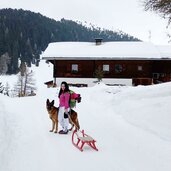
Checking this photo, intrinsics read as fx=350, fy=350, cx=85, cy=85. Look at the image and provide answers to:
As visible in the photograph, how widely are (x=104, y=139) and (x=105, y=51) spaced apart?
32020mm

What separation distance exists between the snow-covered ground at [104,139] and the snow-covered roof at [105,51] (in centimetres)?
2275

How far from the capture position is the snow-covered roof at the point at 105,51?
40.8m

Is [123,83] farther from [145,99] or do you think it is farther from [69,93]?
[69,93]

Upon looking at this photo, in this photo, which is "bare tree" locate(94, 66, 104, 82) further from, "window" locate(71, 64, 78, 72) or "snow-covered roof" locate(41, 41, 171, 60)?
"window" locate(71, 64, 78, 72)

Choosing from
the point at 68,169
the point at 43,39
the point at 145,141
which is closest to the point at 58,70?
the point at 145,141

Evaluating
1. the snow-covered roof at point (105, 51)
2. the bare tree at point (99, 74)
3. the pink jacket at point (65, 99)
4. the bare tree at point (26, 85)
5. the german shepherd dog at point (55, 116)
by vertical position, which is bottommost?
the bare tree at point (26, 85)

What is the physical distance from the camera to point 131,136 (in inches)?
447

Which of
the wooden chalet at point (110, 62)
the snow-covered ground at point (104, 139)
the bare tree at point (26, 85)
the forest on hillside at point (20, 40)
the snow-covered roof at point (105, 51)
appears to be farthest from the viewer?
the forest on hillside at point (20, 40)

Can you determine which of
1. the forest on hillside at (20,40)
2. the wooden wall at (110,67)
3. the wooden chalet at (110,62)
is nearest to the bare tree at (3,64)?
the forest on hillside at (20,40)

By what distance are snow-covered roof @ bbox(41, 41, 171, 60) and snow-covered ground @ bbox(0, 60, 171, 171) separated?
22746 mm

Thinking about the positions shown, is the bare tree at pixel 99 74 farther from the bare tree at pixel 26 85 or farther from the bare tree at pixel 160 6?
the bare tree at pixel 26 85

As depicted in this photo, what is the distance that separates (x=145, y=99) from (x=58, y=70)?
2733 centimetres

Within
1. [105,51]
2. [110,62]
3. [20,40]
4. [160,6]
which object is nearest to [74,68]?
[105,51]

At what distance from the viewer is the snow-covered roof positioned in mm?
40750
